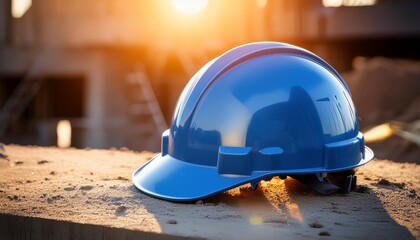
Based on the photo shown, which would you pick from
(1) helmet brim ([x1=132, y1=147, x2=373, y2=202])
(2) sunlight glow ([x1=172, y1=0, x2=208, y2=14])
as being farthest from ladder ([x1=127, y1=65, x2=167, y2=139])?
(1) helmet brim ([x1=132, y1=147, x2=373, y2=202])

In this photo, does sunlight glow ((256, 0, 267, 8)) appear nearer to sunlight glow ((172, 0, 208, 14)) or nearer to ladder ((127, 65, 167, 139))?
sunlight glow ((172, 0, 208, 14))

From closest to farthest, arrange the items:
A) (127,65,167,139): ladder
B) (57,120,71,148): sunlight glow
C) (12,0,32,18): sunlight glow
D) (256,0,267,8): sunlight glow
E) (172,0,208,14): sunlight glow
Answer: (256,0,267,8): sunlight glow < (172,0,208,14): sunlight glow < (127,65,167,139): ladder < (57,120,71,148): sunlight glow < (12,0,32,18): sunlight glow

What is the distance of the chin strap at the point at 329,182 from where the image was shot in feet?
11.4

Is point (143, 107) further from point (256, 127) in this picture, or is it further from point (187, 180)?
point (256, 127)

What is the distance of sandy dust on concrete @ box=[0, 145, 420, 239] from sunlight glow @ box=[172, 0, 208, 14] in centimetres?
828

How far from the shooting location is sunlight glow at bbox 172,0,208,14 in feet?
40.3

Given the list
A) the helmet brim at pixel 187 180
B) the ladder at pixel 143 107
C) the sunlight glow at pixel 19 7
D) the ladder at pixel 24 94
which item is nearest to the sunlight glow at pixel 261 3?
the ladder at pixel 143 107

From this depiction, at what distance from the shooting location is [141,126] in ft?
41.6

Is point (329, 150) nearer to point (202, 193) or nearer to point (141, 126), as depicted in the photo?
point (202, 193)

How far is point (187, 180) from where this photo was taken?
3.39 m

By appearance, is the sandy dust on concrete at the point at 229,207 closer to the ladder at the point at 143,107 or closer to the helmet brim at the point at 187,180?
the helmet brim at the point at 187,180

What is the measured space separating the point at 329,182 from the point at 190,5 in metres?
9.35

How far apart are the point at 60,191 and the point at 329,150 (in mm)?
1731

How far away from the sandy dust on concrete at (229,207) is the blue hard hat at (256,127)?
147 millimetres
